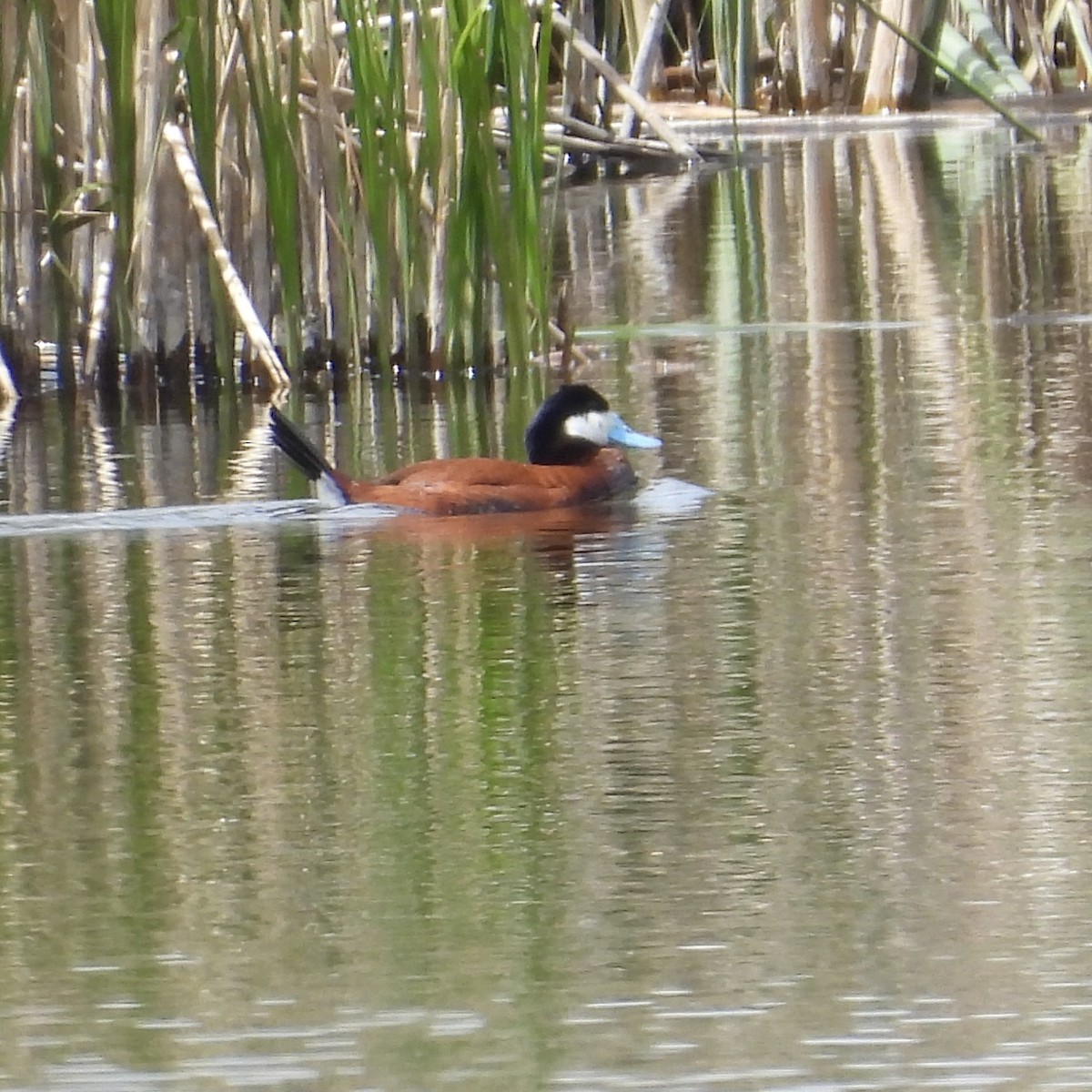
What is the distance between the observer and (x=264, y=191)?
29.5 ft

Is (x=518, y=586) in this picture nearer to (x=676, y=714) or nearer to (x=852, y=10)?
(x=676, y=714)

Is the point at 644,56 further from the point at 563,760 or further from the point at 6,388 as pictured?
the point at 563,760

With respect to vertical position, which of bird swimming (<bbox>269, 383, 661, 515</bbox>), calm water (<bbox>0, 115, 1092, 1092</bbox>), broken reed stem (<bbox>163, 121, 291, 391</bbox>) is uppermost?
broken reed stem (<bbox>163, 121, 291, 391</bbox>)

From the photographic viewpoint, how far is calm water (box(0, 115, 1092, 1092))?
3289mm

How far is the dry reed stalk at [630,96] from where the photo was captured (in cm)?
1505

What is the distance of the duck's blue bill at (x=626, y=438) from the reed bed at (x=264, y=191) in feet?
3.32

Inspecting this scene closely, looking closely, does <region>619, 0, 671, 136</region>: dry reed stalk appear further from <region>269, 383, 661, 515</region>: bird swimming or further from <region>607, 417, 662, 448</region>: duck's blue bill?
<region>269, 383, 661, 515</region>: bird swimming

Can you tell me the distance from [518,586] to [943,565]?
0.83 meters

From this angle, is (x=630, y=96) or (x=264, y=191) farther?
(x=630, y=96)

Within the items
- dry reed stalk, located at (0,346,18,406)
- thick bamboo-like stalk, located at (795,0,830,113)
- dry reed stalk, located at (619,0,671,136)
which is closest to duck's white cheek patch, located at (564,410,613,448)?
dry reed stalk, located at (0,346,18,406)

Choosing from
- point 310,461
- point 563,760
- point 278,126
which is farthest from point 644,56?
point 563,760

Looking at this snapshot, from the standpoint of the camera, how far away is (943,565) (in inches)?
237

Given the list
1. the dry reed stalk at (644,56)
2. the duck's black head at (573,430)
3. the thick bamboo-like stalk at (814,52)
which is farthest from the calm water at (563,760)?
the thick bamboo-like stalk at (814,52)

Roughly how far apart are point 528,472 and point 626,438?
576 millimetres
